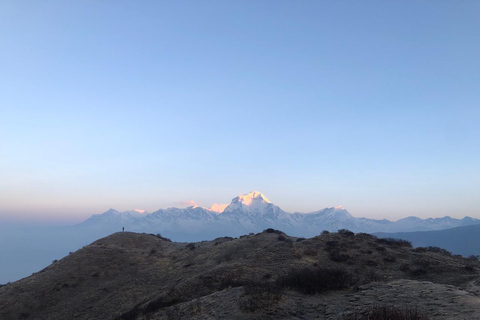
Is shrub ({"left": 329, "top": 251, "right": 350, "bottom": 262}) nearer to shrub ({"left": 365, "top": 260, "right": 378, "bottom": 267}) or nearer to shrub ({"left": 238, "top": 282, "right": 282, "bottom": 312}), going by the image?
shrub ({"left": 365, "top": 260, "right": 378, "bottom": 267})

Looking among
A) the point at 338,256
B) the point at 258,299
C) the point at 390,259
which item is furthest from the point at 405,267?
the point at 258,299

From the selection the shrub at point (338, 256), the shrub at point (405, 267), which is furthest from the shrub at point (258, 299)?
the shrub at point (405, 267)

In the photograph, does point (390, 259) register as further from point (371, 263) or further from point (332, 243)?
point (332, 243)

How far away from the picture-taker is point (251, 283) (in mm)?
24594

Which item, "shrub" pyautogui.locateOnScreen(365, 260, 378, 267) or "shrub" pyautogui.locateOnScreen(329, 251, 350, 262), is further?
"shrub" pyautogui.locateOnScreen(329, 251, 350, 262)

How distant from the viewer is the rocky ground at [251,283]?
15.4m

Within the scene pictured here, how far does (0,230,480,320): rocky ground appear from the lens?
15.4 m

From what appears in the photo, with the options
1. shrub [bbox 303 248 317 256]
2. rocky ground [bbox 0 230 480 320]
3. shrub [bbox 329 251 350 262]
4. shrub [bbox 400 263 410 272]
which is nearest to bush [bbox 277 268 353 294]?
rocky ground [bbox 0 230 480 320]

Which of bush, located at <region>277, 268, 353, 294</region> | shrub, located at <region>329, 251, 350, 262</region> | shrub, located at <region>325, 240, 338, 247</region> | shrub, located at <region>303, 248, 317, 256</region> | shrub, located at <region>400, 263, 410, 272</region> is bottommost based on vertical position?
shrub, located at <region>400, 263, 410, 272</region>

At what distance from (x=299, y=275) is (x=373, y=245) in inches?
1062

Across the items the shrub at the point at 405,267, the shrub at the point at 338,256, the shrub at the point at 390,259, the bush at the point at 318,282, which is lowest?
the shrub at the point at 405,267

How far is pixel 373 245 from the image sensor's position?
42.9 m

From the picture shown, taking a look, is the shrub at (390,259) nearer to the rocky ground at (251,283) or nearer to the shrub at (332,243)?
Answer: the rocky ground at (251,283)

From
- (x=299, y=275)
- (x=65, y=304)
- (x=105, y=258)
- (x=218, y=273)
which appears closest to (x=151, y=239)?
(x=105, y=258)
